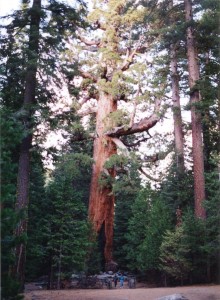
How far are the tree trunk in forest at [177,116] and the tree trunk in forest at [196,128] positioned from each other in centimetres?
214

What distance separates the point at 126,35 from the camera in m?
23.3

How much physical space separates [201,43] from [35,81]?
919 cm

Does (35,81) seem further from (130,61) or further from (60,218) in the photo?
(130,61)

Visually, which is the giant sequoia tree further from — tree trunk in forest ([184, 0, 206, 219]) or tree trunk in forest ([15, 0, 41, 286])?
tree trunk in forest ([15, 0, 41, 286])

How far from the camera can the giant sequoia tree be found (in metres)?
20.9

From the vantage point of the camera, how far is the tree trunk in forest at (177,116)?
770 inches

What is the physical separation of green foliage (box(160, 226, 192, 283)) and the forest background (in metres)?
0.05

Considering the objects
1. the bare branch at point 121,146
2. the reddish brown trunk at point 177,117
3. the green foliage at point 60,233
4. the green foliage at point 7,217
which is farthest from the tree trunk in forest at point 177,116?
the green foliage at point 7,217

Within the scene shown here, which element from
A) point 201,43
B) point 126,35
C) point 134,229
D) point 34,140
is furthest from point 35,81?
point 134,229

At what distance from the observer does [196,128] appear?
16.6 meters

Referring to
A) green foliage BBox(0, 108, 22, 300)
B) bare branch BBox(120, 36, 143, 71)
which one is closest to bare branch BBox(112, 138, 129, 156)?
bare branch BBox(120, 36, 143, 71)

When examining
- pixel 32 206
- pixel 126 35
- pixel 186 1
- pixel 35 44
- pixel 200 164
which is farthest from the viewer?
pixel 126 35

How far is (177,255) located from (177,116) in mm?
8121

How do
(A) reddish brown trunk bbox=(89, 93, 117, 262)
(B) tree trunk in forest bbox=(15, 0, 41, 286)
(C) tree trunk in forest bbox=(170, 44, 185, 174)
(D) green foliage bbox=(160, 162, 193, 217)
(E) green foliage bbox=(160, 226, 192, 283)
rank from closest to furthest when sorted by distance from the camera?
1. (B) tree trunk in forest bbox=(15, 0, 41, 286)
2. (E) green foliage bbox=(160, 226, 192, 283)
3. (D) green foliage bbox=(160, 162, 193, 217)
4. (C) tree trunk in forest bbox=(170, 44, 185, 174)
5. (A) reddish brown trunk bbox=(89, 93, 117, 262)
